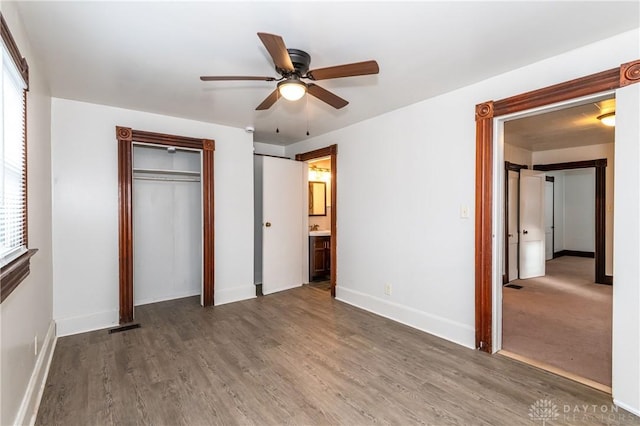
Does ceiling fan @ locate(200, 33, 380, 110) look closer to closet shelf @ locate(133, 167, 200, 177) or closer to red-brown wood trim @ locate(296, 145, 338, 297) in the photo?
red-brown wood trim @ locate(296, 145, 338, 297)

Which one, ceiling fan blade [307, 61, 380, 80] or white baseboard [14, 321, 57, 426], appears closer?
white baseboard [14, 321, 57, 426]

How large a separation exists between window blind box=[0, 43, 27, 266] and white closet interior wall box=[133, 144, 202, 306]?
2068mm

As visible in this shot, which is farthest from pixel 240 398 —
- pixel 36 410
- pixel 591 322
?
pixel 591 322

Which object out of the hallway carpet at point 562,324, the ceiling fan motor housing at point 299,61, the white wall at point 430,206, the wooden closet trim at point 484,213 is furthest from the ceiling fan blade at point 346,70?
the hallway carpet at point 562,324

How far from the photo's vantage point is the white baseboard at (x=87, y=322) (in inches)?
124

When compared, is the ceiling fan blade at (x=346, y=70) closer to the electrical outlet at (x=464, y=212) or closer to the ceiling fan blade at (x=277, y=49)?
the ceiling fan blade at (x=277, y=49)

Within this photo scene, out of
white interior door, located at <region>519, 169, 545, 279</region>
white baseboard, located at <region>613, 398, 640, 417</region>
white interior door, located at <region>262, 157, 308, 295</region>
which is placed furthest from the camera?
white interior door, located at <region>519, 169, 545, 279</region>

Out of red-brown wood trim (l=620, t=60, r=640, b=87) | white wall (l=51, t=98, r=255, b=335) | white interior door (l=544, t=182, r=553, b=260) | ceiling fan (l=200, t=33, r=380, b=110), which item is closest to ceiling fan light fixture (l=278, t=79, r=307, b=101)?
ceiling fan (l=200, t=33, r=380, b=110)

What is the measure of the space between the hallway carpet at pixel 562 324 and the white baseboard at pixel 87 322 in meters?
4.07

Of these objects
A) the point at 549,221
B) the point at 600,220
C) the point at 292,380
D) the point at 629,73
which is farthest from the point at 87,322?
the point at 549,221

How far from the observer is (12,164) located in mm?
1712

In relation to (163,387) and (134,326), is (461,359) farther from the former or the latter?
(134,326)

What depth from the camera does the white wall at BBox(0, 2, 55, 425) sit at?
1.55m

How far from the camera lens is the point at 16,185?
1.80 metres
